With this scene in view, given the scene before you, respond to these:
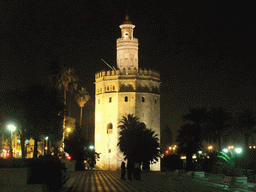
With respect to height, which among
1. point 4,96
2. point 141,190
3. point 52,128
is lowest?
point 141,190

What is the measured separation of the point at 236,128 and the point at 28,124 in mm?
42556

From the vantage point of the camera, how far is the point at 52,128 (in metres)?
36.8

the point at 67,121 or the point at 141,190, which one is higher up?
the point at 67,121

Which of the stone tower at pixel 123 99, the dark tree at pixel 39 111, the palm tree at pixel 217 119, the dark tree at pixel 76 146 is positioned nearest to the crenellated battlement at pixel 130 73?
the stone tower at pixel 123 99

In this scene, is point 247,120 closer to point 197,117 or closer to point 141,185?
point 197,117

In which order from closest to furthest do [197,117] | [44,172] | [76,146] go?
[44,172], [76,146], [197,117]

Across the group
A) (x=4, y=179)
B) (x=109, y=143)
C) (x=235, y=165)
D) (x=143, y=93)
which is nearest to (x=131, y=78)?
(x=143, y=93)

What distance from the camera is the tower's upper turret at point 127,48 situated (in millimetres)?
69125

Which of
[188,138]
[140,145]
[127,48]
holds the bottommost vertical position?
[140,145]

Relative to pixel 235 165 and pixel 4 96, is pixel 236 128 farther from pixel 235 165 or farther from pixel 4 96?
pixel 235 165

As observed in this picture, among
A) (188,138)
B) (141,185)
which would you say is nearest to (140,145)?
(188,138)

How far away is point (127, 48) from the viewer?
227ft

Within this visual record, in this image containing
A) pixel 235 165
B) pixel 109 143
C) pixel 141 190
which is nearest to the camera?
pixel 141 190

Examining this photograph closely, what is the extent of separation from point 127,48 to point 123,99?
7.10 meters
